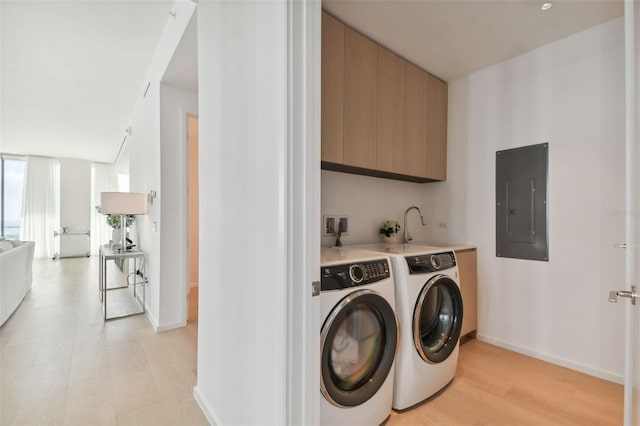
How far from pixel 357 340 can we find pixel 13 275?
12.9ft

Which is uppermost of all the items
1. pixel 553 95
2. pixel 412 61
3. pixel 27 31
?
pixel 27 31

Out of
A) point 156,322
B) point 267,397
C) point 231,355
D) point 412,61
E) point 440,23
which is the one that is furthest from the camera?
point 156,322

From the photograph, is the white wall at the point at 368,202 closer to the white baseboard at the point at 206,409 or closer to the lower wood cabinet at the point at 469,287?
the lower wood cabinet at the point at 469,287

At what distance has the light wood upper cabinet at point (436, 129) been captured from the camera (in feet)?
8.81

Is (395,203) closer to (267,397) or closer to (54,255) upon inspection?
(267,397)

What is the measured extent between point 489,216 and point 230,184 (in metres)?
2.28

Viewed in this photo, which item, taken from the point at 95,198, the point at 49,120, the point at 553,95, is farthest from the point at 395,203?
the point at 95,198

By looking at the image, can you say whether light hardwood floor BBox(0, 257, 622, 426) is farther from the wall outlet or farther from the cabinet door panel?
the cabinet door panel

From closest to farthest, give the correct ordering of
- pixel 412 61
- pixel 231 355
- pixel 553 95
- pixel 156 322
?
1. pixel 231 355
2. pixel 553 95
3. pixel 412 61
4. pixel 156 322

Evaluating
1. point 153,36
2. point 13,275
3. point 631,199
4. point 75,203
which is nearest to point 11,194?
point 75,203

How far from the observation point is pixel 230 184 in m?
1.40

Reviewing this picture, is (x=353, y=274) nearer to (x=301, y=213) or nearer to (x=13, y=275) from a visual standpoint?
(x=301, y=213)

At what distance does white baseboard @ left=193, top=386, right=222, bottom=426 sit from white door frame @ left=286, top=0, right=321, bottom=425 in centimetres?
76

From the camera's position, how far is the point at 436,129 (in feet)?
9.06
